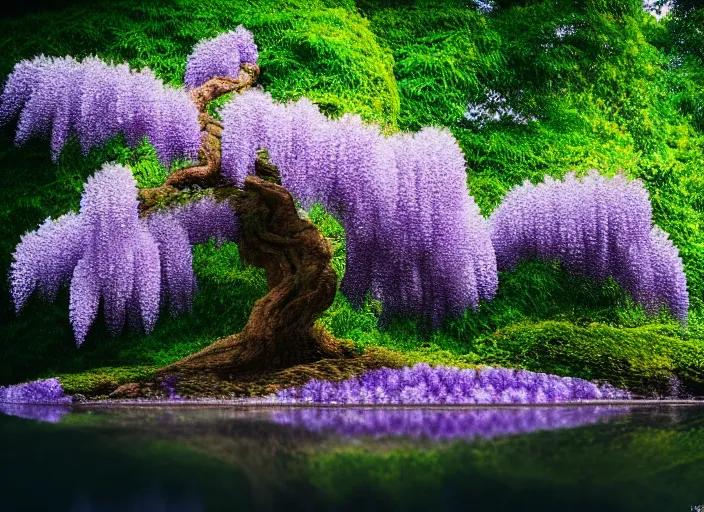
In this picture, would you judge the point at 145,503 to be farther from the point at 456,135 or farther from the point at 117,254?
the point at 456,135

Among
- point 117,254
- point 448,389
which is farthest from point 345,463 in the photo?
point 117,254

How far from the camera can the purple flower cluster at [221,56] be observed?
15.5ft

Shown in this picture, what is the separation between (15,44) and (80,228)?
1527 millimetres

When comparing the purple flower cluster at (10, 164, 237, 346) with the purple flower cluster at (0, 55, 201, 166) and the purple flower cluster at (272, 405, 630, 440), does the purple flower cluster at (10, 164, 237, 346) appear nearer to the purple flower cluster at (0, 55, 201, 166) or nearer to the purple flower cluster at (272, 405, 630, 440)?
the purple flower cluster at (0, 55, 201, 166)

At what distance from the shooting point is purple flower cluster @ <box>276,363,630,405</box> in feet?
12.6

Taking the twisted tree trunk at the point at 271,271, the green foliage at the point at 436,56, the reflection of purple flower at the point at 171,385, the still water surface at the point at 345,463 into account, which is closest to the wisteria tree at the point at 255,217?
the twisted tree trunk at the point at 271,271

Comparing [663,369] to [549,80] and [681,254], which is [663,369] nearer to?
[681,254]

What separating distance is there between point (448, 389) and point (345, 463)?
5.27ft

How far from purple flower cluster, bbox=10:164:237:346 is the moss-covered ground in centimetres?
14

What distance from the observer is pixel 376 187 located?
3936 mm

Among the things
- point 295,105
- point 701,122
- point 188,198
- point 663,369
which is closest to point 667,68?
point 701,122

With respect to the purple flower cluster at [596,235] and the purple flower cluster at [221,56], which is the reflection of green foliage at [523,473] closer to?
the purple flower cluster at [596,235]

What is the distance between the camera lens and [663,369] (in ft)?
13.8

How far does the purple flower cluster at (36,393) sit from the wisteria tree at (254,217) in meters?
0.28
